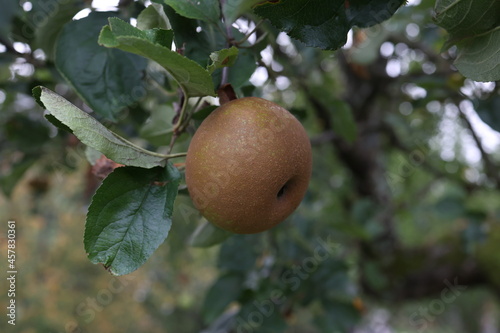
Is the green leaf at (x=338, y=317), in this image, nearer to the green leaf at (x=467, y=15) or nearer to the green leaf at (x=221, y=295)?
the green leaf at (x=221, y=295)

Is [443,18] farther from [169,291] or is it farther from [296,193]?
[169,291]

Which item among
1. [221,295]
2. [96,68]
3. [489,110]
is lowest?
[221,295]

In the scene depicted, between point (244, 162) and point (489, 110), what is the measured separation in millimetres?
893

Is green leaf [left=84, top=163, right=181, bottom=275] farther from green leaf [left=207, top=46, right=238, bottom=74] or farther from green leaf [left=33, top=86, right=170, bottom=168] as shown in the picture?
green leaf [left=207, top=46, right=238, bottom=74]

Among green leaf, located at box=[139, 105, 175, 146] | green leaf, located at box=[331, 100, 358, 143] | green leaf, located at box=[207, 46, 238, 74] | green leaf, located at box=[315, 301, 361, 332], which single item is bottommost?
green leaf, located at box=[315, 301, 361, 332]

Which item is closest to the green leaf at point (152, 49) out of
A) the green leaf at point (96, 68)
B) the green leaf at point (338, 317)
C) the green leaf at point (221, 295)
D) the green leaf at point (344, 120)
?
the green leaf at point (96, 68)

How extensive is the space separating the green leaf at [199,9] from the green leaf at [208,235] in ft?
1.31

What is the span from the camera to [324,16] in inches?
24.4

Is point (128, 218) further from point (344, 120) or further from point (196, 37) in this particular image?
point (344, 120)

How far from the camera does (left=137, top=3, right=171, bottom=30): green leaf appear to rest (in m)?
0.66

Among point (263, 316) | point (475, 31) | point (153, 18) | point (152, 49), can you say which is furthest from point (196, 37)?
point (263, 316)

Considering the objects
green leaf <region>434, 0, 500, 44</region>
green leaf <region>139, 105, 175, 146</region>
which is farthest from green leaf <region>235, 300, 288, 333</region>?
green leaf <region>434, 0, 500, 44</region>

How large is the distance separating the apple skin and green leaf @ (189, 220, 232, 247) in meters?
0.22

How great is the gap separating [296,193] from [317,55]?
139 cm
